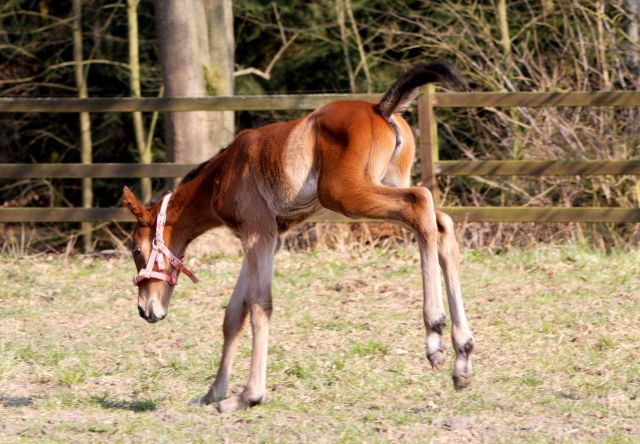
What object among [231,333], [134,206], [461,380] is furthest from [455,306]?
[134,206]

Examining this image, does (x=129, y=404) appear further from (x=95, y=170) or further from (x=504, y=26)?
(x=504, y=26)

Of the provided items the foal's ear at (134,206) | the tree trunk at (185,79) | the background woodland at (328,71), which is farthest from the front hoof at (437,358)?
the tree trunk at (185,79)

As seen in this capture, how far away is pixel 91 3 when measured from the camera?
18875 millimetres

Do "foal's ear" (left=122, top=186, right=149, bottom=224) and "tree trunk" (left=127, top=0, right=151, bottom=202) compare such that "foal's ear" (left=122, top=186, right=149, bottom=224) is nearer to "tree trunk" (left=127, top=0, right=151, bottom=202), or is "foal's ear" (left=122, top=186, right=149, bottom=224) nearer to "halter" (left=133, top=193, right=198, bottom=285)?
"halter" (left=133, top=193, right=198, bottom=285)

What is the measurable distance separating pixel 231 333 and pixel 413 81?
1713mm

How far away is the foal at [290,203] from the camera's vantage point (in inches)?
226

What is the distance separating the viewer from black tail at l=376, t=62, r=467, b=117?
586 centimetres

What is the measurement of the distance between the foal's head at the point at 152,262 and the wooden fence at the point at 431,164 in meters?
4.23

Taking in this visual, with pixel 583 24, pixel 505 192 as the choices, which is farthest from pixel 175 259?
pixel 583 24

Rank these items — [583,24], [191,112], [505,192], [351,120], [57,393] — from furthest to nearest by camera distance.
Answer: [583,24]
[505,192]
[191,112]
[57,393]
[351,120]

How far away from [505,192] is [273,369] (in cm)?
642

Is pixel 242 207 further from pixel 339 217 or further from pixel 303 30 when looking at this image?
pixel 303 30

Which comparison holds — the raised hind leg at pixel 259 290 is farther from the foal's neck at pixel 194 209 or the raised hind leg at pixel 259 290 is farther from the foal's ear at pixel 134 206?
the foal's ear at pixel 134 206

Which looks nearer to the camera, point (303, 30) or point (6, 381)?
point (6, 381)
